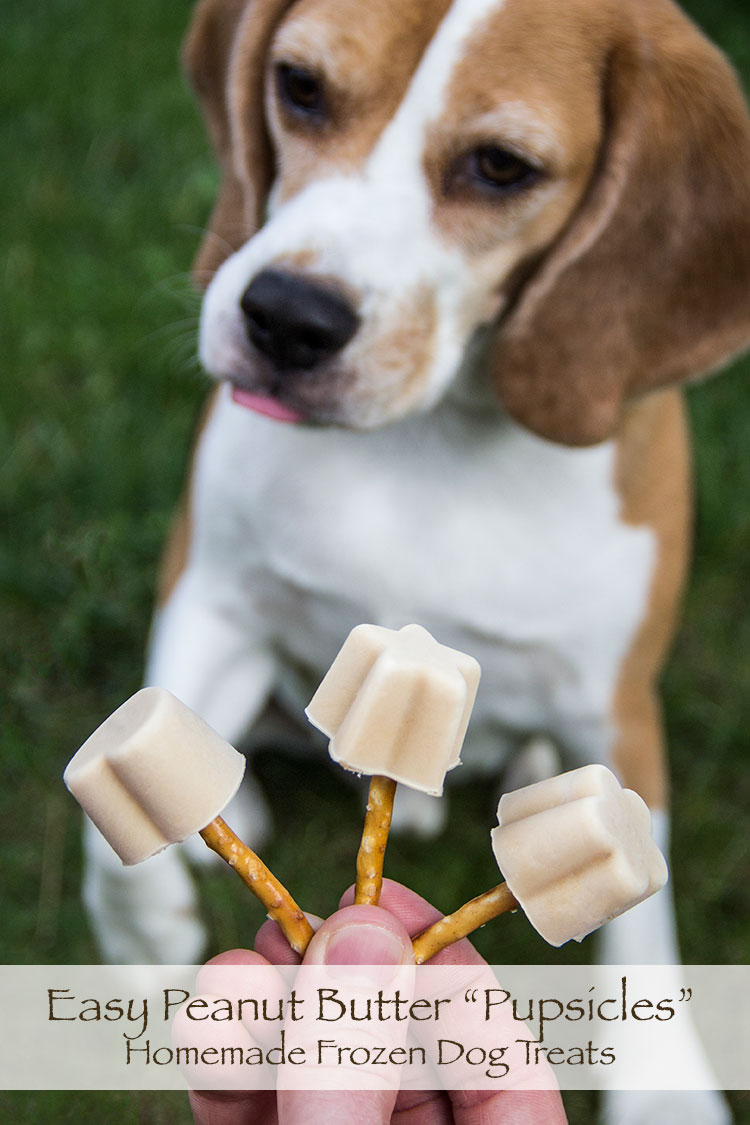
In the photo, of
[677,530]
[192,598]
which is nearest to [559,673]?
[677,530]

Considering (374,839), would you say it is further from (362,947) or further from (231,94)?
(231,94)

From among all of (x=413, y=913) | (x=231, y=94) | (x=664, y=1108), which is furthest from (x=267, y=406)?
(x=664, y=1108)

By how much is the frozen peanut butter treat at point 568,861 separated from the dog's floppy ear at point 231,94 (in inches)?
46.3

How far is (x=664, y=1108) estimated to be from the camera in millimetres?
2033

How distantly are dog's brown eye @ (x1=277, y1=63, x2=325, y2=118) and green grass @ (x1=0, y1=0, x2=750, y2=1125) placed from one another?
1.10 metres

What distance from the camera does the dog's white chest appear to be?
1900mm

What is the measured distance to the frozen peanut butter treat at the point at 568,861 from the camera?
100 cm

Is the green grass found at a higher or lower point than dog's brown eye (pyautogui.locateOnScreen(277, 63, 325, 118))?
lower

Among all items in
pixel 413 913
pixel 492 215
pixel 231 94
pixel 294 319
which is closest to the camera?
pixel 413 913

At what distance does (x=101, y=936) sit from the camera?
85.2 inches

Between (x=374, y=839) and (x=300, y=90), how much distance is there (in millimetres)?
1163

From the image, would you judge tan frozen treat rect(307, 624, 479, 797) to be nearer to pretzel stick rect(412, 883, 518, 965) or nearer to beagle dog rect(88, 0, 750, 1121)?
pretzel stick rect(412, 883, 518, 965)

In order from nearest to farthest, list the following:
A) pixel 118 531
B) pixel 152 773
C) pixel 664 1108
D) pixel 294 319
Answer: pixel 152 773, pixel 294 319, pixel 664 1108, pixel 118 531

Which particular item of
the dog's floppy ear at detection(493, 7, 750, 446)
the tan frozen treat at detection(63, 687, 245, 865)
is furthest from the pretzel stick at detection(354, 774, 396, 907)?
the dog's floppy ear at detection(493, 7, 750, 446)
